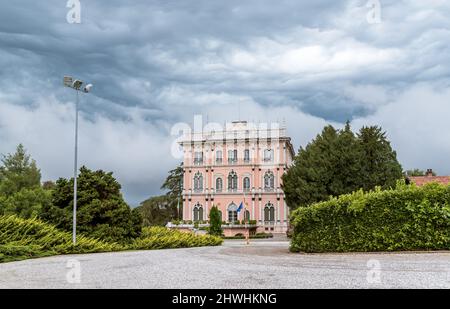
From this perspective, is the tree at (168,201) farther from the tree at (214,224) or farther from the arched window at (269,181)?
the tree at (214,224)

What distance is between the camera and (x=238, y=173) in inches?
2542

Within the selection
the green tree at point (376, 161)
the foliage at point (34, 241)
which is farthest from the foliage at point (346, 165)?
the foliage at point (34, 241)

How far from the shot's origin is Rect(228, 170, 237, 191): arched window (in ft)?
212

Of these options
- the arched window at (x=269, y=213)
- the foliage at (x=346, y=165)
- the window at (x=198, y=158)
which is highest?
the window at (x=198, y=158)

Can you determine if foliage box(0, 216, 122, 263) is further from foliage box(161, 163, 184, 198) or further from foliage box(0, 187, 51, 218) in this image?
foliage box(161, 163, 184, 198)

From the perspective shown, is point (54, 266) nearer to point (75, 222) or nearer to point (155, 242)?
point (75, 222)

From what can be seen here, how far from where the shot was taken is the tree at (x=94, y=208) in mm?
19922

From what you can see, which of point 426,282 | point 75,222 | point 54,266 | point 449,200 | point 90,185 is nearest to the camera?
point 426,282

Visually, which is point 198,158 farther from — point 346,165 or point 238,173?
point 346,165

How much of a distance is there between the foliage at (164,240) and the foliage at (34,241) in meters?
2.58

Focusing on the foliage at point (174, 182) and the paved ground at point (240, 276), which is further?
the foliage at point (174, 182)
